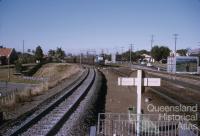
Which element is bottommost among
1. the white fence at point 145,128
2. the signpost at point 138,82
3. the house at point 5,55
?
the white fence at point 145,128

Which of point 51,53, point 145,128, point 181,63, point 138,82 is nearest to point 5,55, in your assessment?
point 51,53

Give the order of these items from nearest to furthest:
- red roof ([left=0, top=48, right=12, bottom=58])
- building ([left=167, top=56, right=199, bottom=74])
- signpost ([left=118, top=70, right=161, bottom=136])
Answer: signpost ([left=118, top=70, right=161, bottom=136]) → building ([left=167, top=56, right=199, bottom=74]) → red roof ([left=0, top=48, right=12, bottom=58])

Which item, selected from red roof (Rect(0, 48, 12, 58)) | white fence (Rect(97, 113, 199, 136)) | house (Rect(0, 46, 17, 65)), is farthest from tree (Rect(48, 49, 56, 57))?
white fence (Rect(97, 113, 199, 136))

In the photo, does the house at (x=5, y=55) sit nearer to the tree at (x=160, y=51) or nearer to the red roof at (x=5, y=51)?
the red roof at (x=5, y=51)

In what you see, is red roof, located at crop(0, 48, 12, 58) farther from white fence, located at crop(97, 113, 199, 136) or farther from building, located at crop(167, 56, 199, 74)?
white fence, located at crop(97, 113, 199, 136)

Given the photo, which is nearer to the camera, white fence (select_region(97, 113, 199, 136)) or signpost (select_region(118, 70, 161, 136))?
white fence (select_region(97, 113, 199, 136))

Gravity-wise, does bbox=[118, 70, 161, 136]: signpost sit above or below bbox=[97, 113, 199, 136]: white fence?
above

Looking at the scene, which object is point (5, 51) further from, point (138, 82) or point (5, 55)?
point (138, 82)

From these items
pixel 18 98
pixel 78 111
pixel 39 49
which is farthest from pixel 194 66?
pixel 39 49

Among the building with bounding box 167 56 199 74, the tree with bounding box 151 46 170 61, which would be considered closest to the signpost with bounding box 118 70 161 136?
the building with bounding box 167 56 199 74

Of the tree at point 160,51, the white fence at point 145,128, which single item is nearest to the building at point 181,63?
the white fence at point 145,128

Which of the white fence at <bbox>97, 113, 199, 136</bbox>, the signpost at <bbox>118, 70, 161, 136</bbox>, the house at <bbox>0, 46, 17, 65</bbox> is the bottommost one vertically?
the white fence at <bbox>97, 113, 199, 136</bbox>

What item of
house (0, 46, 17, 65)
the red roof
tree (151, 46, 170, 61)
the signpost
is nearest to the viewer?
the signpost

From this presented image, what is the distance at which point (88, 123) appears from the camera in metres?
14.6
